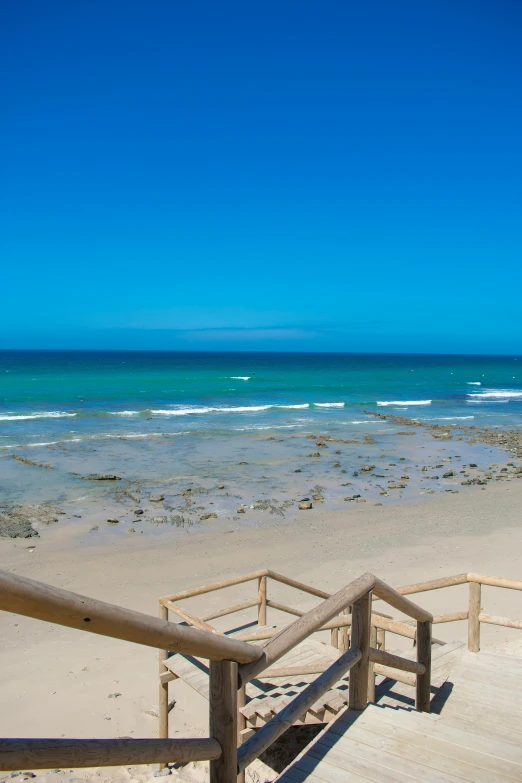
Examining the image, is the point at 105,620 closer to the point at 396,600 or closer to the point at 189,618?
the point at 396,600

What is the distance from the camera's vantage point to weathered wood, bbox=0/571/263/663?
5.38ft

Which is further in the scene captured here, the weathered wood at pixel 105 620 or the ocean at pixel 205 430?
the ocean at pixel 205 430

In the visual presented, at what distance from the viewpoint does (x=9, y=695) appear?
23.8 ft

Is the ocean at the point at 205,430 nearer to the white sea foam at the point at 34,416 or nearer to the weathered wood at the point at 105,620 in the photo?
the white sea foam at the point at 34,416

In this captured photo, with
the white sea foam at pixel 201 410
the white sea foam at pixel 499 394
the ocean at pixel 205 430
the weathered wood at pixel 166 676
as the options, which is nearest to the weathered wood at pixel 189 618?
the weathered wood at pixel 166 676

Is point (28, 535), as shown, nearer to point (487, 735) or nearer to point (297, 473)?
point (297, 473)

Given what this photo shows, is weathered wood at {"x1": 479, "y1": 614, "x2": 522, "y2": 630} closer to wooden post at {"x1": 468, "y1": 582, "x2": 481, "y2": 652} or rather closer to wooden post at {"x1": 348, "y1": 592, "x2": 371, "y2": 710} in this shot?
wooden post at {"x1": 468, "y1": 582, "x2": 481, "y2": 652}

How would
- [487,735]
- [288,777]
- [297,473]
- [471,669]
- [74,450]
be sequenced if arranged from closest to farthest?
1. [288,777]
2. [487,735]
3. [471,669]
4. [297,473]
5. [74,450]

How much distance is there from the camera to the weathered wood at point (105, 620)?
1.64 meters

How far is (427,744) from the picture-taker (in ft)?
11.6

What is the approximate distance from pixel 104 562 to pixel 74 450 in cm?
1404

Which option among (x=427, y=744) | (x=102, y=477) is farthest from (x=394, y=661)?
(x=102, y=477)

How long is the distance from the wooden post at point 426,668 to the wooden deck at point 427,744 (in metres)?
0.09

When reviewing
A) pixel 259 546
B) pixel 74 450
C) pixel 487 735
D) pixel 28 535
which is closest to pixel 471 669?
pixel 487 735
